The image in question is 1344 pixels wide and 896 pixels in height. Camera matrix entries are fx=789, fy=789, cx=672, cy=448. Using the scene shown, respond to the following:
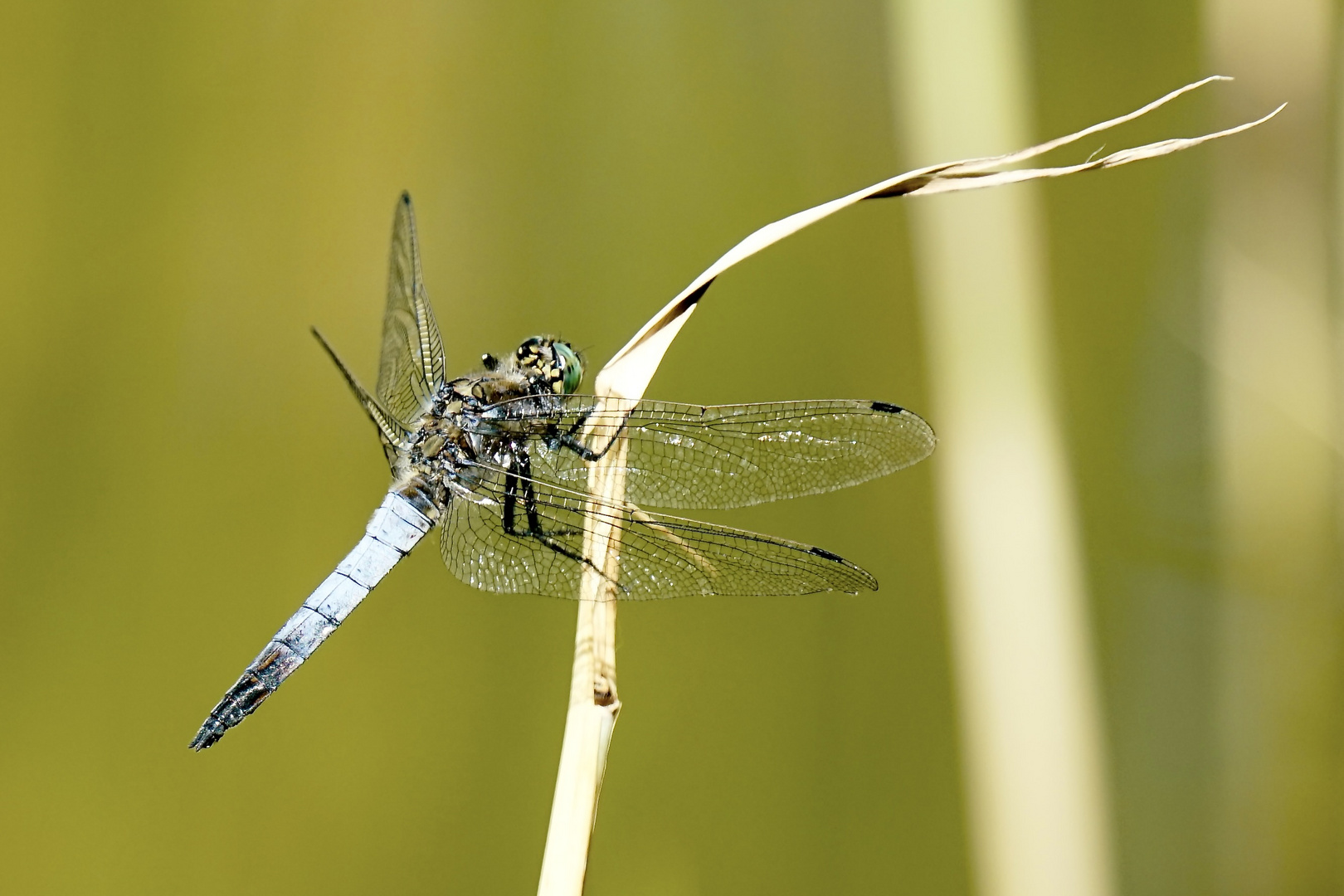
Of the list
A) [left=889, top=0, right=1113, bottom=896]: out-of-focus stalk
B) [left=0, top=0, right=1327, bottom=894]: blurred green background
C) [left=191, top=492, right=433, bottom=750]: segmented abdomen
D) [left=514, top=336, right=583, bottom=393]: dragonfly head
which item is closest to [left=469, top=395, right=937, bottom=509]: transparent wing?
[left=514, top=336, right=583, bottom=393]: dragonfly head

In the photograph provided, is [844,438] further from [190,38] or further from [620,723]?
[190,38]

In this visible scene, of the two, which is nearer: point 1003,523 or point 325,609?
point 325,609

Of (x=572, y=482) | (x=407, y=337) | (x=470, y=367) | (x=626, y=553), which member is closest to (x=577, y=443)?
(x=572, y=482)

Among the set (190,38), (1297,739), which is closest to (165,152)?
(190,38)

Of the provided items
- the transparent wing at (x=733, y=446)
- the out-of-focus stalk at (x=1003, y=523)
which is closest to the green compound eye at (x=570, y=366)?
the transparent wing at (x=733, y=446)

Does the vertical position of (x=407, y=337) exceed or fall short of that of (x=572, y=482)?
it exceeds it

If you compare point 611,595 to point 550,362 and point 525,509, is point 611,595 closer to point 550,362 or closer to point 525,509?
point 525,509

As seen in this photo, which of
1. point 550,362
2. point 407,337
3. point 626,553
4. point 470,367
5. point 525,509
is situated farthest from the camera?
point 470,367

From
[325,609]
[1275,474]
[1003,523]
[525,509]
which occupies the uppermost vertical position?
[525,509]
